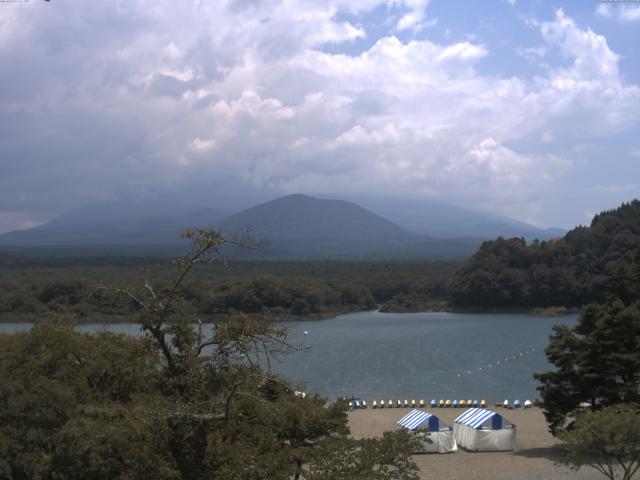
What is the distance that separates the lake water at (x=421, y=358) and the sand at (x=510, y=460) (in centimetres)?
400

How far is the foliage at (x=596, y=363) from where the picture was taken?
15.1 metres

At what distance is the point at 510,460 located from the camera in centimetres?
1579

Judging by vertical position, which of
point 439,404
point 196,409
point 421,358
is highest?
point 196,409

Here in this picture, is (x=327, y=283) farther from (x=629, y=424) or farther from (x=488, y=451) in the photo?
(x=629, y=424)

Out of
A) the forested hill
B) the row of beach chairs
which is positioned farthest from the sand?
the forested hill

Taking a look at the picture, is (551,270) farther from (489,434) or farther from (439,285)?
(489,434)

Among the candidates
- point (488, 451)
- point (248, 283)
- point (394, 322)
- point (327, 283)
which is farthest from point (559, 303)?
point (488, 451)

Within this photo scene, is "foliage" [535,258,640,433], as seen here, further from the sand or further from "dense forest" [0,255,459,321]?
"dense forest" [0,255,459,321]

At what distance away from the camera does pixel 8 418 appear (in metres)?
10.2

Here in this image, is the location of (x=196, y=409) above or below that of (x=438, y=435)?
above

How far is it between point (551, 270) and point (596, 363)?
44966 millimetres

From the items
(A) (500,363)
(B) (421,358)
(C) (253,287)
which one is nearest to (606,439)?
(A) (500,363)

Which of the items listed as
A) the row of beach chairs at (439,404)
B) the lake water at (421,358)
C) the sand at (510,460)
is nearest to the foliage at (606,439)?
the sand at (510,460)

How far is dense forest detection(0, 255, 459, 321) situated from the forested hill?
16.9 feet
